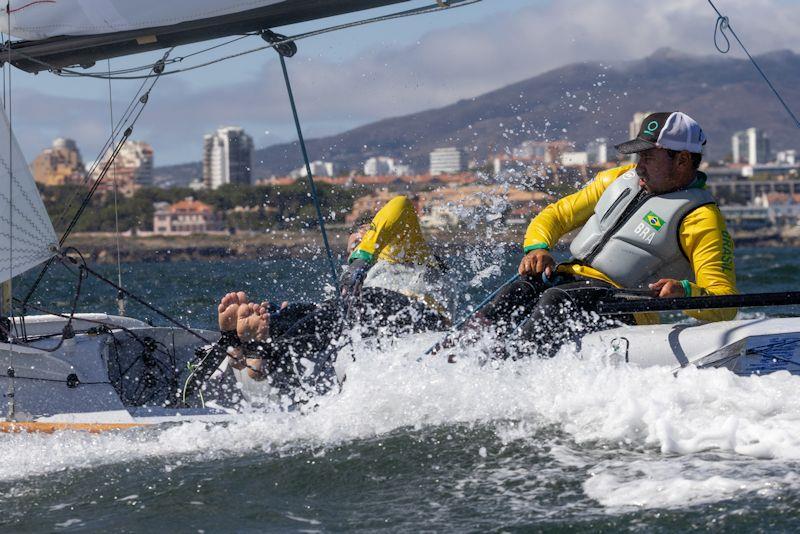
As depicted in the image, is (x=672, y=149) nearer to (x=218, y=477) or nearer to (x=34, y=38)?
(x=218, y=477)

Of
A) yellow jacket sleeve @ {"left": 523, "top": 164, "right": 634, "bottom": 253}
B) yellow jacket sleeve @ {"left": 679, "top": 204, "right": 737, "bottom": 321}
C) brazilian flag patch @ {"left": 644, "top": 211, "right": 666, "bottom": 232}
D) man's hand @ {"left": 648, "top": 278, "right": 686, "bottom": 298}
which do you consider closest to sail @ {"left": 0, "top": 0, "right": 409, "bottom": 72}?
yellow jacket sleeve @ {"left": 523, "top": 164, "right": 634, "bottom": 253}

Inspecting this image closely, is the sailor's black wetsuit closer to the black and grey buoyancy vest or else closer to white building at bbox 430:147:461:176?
the black and grey buoyancy vest

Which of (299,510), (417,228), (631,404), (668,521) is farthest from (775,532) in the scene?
(417,228)

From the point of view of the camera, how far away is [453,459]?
4.45 m

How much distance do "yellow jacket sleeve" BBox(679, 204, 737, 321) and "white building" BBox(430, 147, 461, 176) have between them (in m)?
10.1

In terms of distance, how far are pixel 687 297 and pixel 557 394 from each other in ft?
2.15

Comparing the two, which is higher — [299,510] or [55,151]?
[55,151]

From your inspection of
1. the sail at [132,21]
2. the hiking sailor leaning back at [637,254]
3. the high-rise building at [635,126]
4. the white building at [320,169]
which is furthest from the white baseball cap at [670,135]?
the white building at [320,169]

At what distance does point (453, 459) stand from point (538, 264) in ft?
4.04

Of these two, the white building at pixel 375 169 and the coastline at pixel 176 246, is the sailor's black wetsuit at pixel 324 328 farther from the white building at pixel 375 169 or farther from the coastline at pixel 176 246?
the coastline at pixel 176 246

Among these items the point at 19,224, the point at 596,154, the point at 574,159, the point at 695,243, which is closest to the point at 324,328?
the point at 19,224

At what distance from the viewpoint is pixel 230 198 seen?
6938 centimetres

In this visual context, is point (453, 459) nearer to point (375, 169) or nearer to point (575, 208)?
point (575, 208)

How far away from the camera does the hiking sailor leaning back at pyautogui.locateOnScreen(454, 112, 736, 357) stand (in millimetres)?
5109
